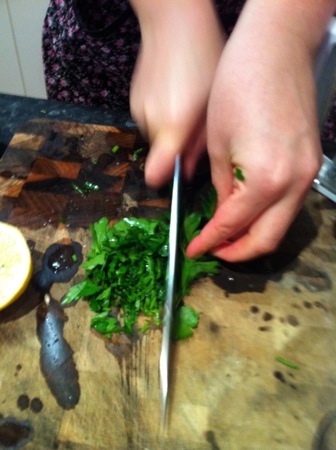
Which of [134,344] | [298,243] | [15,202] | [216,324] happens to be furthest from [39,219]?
[298,243]

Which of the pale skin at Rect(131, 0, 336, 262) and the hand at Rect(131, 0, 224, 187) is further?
the hand at Rect(131, 0, 224, 187)

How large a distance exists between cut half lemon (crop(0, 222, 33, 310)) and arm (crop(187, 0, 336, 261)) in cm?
54

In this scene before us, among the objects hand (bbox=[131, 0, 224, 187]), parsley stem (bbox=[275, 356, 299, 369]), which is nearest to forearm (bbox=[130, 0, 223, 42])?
hand (bbox=[131, 0, 224, 187])

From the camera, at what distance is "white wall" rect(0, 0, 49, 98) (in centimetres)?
215

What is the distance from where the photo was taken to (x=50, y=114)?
178cm

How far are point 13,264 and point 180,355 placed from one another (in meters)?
0.51

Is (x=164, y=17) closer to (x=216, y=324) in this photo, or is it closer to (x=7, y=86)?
(x=216, y=324)

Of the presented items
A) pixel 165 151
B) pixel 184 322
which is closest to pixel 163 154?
pixel 165 151

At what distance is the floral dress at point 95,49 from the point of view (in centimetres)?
147

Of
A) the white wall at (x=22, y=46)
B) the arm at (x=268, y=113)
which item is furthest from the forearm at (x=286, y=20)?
the white wall at (x=22, y=46)

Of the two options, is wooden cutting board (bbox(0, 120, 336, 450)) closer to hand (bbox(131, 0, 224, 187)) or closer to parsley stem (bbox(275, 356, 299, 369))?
parsley stem (bbox(275, 356, 299, 369))

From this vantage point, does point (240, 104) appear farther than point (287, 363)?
No

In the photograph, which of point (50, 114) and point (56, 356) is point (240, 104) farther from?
point (50, 114)

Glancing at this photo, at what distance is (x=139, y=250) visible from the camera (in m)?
1.34
